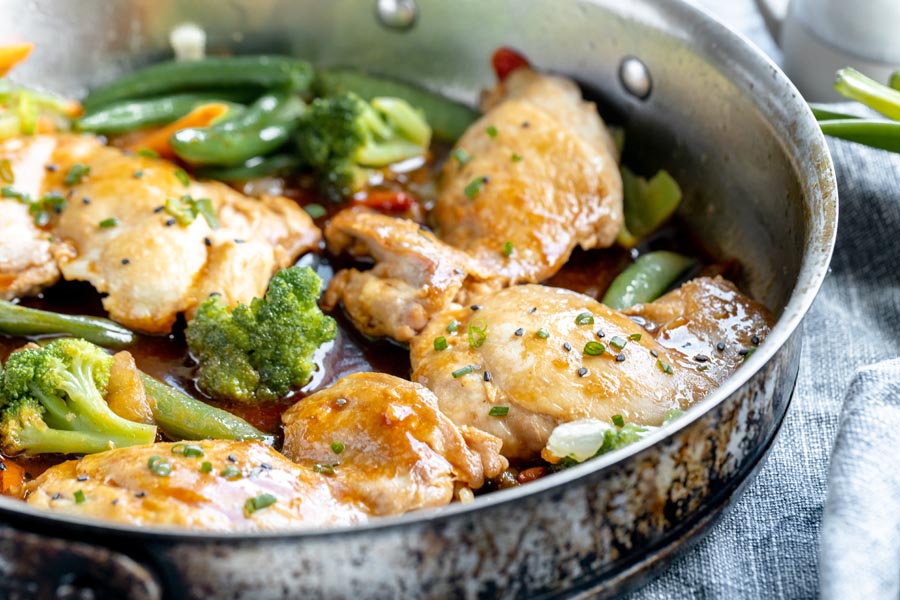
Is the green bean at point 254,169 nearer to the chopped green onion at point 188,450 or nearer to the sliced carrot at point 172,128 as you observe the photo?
the sliced carrot at point 172,128

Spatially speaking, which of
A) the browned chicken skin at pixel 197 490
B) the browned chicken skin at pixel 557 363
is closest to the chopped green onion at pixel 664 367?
the browned chicken skin at pixel 557 363

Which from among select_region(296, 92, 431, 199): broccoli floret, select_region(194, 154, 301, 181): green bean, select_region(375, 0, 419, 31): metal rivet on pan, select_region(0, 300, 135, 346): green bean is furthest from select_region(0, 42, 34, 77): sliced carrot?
select_region(375, 0, 419, 31): metal rivet on pan

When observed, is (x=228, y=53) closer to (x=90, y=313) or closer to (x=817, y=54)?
(x=90, y=313)

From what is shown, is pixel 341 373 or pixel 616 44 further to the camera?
pixel 616 44

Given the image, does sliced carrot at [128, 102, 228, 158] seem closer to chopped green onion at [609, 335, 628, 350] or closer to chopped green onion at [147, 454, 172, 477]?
chopped green onion at [147, 454, 172, 477]

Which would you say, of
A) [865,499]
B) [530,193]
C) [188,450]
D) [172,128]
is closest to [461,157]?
[530,193]

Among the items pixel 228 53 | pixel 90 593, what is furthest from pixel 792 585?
pixel 228 53
